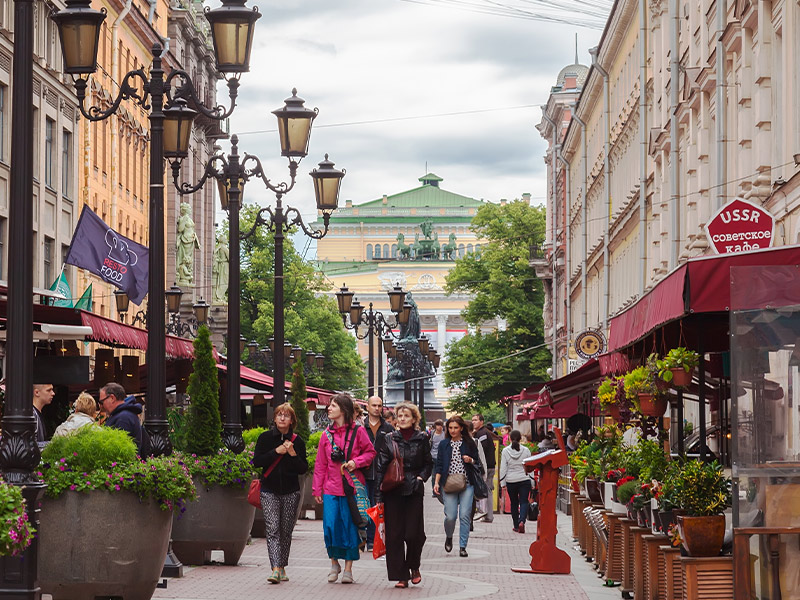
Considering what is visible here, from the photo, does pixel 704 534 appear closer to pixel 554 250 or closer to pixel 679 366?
pixel 679 366

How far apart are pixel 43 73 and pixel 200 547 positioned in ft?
90.5

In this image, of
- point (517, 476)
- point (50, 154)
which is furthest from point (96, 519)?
point (50, 154)

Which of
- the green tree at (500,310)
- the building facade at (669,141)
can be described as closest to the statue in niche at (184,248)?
the building facade at (669,141)

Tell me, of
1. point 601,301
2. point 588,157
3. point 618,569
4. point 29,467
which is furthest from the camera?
point 588,157

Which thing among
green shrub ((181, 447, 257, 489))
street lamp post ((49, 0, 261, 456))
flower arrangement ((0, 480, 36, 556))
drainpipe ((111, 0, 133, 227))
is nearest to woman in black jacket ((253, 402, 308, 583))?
street lamp post ((49, 0, 261, 456))

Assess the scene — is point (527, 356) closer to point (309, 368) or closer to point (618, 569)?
point (309, 368)

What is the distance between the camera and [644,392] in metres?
13.1

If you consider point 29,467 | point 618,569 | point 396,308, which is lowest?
point 618,569

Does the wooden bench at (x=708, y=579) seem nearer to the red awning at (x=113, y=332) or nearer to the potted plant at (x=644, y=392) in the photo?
the potted plant at (x=644, y=392)

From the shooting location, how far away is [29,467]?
31.2 feet

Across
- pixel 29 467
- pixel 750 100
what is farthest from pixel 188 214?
pixel 29 467

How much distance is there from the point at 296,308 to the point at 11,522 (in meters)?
69.4

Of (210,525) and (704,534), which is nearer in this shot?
(704,534)

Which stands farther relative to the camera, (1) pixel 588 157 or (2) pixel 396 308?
(1) pixel 588 157
